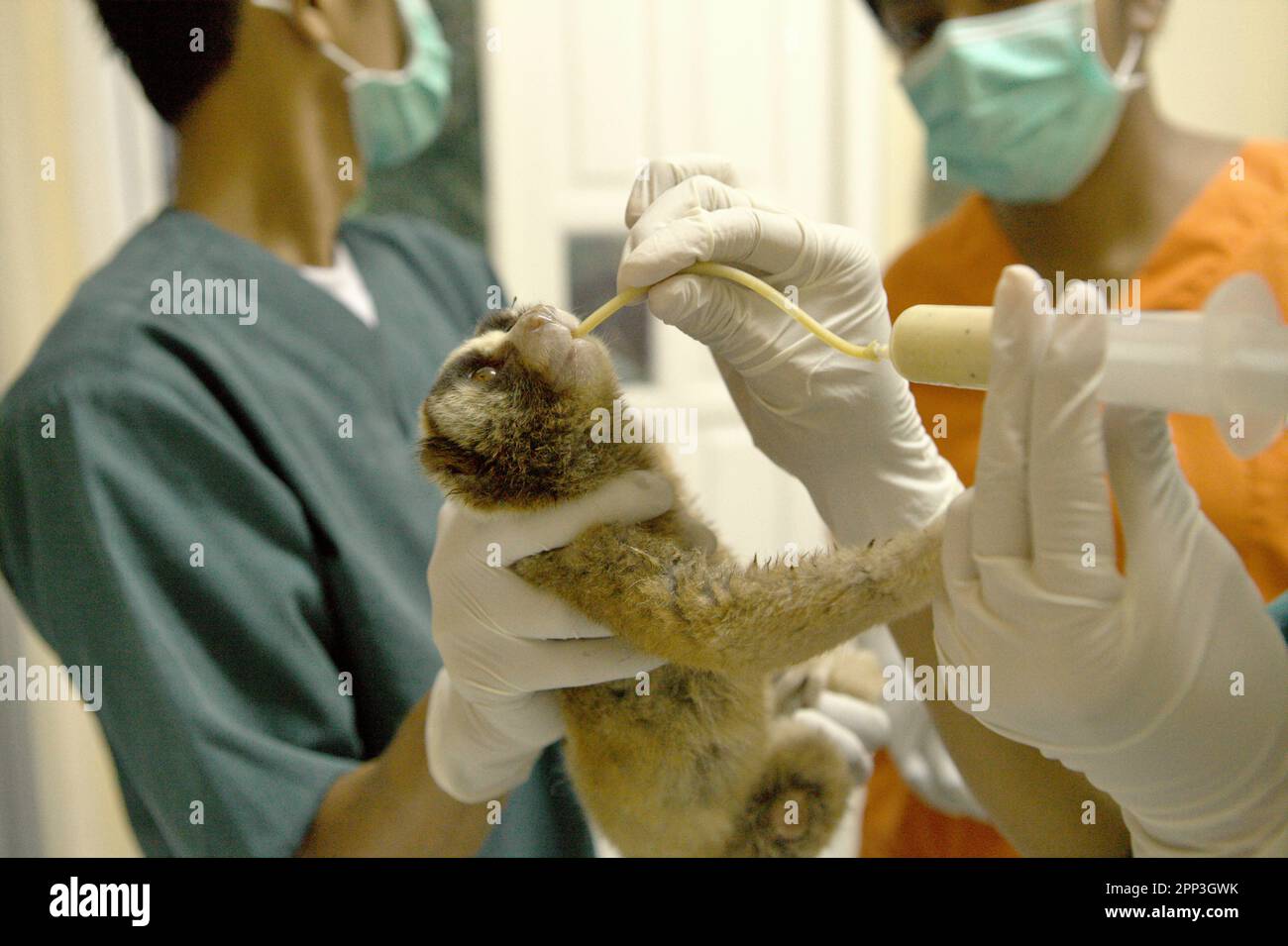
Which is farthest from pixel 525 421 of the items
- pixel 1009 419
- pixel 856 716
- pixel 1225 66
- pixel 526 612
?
pixel 1225 66

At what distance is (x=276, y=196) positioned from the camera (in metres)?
1.29

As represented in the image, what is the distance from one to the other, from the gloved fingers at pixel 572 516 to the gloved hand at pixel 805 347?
0.47ft

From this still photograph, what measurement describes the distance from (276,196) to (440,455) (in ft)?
2.54

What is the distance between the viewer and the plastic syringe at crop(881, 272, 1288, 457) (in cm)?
59

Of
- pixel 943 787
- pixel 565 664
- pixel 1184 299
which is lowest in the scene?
pixel 943 787

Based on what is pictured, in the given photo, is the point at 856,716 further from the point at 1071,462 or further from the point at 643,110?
the point at 643,110

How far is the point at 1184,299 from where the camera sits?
1.21m

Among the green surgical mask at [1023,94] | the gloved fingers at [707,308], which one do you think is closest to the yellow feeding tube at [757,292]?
the gloved fingers at [707,308]

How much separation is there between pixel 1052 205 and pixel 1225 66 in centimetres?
97

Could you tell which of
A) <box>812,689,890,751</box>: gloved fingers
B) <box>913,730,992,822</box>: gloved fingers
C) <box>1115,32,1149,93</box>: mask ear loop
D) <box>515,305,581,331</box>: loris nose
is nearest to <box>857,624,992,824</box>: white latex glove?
<box>913,730,992,822</box>: gloved fingers

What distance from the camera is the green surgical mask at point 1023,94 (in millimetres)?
1245

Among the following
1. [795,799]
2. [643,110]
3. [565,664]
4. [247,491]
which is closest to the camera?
[565,664]

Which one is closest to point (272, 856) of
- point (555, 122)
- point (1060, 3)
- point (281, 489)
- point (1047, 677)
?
point (281, 489)

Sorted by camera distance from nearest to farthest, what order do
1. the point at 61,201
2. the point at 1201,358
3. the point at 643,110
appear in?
the point at 1201,358 < the point at 61,201 < the point at 643,110
